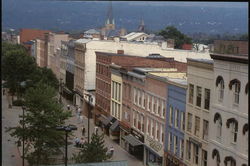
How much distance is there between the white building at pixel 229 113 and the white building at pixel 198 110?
141cm

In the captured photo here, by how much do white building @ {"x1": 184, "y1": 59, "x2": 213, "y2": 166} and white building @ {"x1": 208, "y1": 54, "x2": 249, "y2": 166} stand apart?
1.41 meters

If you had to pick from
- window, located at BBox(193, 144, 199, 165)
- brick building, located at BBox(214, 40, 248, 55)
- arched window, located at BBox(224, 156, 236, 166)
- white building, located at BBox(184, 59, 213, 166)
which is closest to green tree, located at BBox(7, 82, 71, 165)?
white building, located at BBox(184, 59, 213, 166)

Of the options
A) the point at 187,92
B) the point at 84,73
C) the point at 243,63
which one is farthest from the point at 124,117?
the point at 243,63

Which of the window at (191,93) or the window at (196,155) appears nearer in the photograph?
Result: the window at (196,155)

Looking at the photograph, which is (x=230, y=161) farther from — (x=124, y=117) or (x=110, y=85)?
(x=110, y=85)

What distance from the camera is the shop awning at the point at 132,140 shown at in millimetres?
42750

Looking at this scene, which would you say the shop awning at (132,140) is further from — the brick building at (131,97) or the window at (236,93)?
the window at (236,93)

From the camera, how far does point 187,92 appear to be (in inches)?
1302

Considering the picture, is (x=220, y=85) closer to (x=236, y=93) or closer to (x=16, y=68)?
(x=236, y=93)

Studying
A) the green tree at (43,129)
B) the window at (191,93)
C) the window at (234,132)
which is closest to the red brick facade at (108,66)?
the green tree at (43,129)

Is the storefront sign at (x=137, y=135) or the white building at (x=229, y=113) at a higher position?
the white building at (x=229, y=113)

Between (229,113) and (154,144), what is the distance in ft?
46.0

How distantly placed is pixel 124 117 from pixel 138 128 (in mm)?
4869

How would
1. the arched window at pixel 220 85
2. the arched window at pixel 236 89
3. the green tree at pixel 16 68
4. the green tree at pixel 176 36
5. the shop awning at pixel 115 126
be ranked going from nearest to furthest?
the arched window at pixel 236 89 < the arched window at pixel 220 85 < the shop awning at pixel 115 126 < the green tree at pixel 16 68 < the green tree at pixel 176 36
